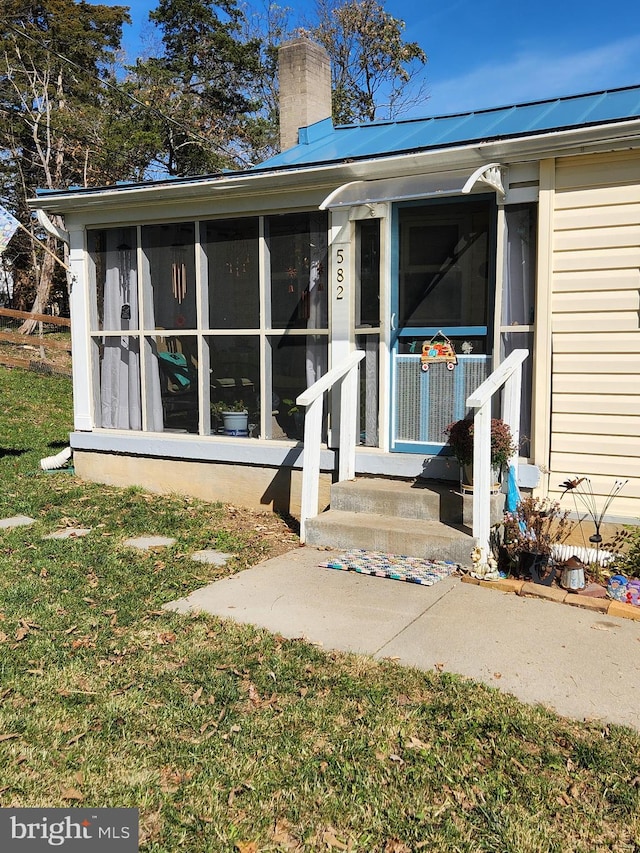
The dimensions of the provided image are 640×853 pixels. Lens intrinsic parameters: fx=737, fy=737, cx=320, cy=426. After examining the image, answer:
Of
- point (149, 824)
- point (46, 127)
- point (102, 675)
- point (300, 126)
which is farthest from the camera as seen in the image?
point (46, 127)

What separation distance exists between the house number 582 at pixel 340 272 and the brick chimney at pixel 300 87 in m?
2.90

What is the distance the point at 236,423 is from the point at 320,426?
4.69 feet

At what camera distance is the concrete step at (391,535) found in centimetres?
525

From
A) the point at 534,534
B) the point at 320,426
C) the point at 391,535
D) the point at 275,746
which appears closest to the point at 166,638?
the point at 275,746

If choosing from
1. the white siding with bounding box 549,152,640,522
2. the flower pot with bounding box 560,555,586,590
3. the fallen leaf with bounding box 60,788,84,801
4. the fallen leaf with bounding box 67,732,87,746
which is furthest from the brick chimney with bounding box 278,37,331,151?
the fallen leaf with bounding box 60,788,84,801

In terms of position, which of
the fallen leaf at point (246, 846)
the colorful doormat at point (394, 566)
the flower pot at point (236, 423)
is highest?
the flower pot at point (236, 423)

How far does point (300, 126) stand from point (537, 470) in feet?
17.2

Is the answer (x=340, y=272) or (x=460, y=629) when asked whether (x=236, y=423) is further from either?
(x=460, y=629)

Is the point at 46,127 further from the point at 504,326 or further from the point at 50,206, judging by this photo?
the point at 504,326

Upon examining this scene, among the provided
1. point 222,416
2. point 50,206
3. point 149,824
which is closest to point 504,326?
point 222,416

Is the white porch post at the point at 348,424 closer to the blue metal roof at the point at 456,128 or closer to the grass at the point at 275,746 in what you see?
the blue metal roof at the point at 456,128

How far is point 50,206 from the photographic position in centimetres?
779

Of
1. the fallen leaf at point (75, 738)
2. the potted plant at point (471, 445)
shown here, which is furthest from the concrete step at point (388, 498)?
the fallen leaf at point (75, 738)

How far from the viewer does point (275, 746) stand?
2980 millimetres
